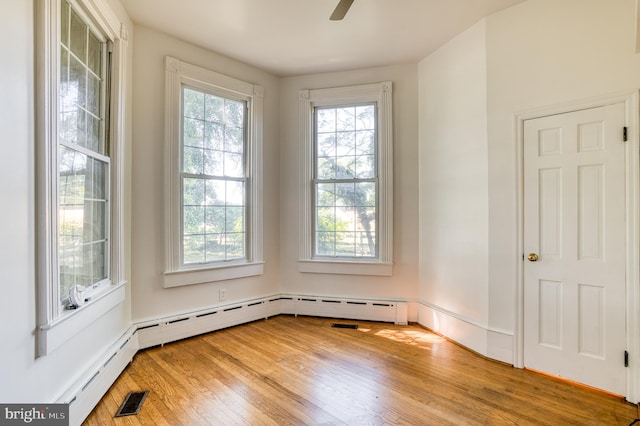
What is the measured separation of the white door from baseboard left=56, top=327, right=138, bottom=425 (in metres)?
3.25

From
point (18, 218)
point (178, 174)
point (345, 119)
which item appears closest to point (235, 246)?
point (178, 174)

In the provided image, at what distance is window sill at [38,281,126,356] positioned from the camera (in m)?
1.62

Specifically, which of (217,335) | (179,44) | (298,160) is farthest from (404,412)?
(179,44)

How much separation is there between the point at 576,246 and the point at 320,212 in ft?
8.35

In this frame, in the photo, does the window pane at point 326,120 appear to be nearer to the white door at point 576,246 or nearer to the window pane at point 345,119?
the window pane at point 345,119

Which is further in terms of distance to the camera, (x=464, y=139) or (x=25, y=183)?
(x=464, y=139)

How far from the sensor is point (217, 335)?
3342mm

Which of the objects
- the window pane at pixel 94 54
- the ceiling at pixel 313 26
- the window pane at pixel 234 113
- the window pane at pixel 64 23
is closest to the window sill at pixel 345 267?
the window pane at pixel 234 113

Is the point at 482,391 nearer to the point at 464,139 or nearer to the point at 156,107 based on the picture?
the point at 464,139

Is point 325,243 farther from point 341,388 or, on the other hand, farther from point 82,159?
point 82,159

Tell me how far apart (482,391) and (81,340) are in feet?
9.06

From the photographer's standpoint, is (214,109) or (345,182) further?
(345,182)

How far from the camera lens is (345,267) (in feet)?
12.7

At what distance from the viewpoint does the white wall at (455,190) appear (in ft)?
9.62
